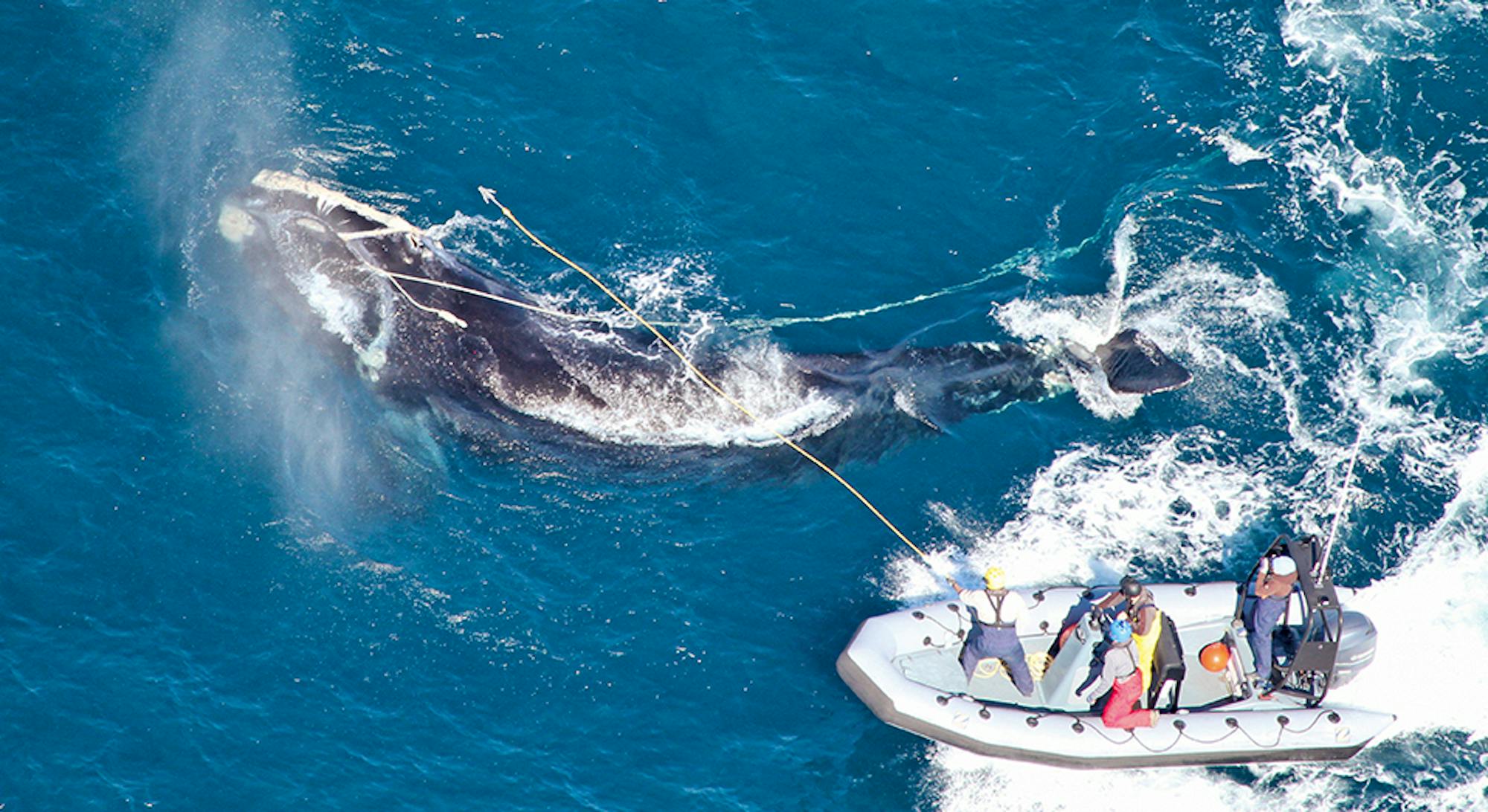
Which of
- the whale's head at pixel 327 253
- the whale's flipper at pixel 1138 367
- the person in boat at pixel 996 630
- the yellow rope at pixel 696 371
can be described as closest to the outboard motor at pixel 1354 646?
the person in boat at pixel 996 630

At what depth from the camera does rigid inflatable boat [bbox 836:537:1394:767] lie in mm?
27656

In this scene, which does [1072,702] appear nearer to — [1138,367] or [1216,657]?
[1216,657]

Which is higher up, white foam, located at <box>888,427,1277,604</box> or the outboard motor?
white foam, located at <box>888,427,1277,604</box>

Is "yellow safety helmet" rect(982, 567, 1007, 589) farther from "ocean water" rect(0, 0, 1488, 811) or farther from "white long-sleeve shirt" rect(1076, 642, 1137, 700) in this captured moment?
"ocean water" rect(0, 0, 1488, 811)

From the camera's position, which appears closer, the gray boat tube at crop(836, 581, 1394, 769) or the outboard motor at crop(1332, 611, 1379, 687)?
the gray boat tube at crop(836, 581, 1394, 769)

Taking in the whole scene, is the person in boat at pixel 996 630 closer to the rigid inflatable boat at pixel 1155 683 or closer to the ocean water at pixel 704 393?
the rigid inflatable boat at pixel 1155 683

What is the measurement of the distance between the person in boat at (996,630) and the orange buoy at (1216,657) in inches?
140

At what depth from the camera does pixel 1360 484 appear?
104ft

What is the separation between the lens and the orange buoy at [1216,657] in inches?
1134

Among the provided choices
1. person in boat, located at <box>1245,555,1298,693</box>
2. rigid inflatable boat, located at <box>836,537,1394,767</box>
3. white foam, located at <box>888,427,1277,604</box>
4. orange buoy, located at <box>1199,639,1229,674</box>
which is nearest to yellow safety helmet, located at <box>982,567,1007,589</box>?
rigid inflatable boat, located at <box>836,537,1394,767</box>

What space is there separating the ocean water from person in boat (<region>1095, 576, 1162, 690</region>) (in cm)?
278

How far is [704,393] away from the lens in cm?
3338

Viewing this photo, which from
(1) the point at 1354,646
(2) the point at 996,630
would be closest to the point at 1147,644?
(2) the point at 996,630

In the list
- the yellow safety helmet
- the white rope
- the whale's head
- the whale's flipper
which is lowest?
the white rope
